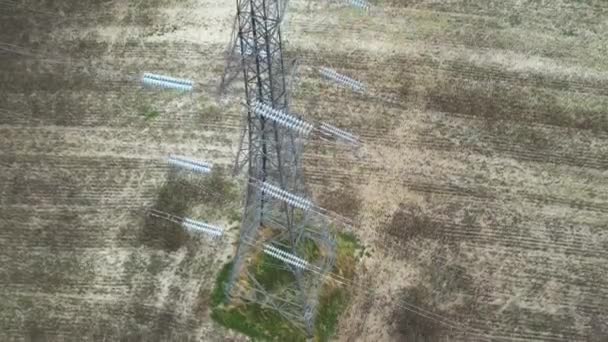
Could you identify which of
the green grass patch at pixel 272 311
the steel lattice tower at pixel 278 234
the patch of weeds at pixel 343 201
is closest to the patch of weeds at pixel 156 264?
the green grass patch at pixel 272 311

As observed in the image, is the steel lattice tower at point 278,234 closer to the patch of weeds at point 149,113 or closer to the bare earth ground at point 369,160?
the bare earth ground at point 369,160

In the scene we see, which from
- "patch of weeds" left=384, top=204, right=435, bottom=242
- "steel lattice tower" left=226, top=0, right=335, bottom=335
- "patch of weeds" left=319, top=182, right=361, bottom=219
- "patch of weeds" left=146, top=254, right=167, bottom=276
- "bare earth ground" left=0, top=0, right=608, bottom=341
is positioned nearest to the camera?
"steel lattice tower" left=226, top=0, right=335, bottom=335

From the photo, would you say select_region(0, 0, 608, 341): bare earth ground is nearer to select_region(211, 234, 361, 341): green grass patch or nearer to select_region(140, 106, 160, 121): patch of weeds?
select_region(140, 106, 160, 121): patch of weeds

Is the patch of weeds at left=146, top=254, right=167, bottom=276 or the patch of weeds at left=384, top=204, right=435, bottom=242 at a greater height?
the patch of weeds at left=384, top=204, right=435, bottom=242

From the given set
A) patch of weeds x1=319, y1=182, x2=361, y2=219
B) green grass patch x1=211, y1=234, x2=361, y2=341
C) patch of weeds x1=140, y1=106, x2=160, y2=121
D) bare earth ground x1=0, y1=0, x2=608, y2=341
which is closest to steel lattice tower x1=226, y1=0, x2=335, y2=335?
green grass patch x1=211, y1=234, x2=361, y2=341

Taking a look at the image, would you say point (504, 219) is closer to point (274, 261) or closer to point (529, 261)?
point (529, 261)

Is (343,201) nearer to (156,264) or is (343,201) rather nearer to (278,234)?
(278,234)
